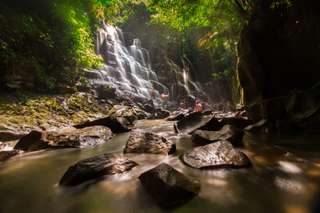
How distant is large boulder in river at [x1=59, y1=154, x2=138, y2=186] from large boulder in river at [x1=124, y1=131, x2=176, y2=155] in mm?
851

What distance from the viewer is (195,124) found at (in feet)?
24.9

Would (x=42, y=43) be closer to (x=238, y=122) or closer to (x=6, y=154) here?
(x=6, y=154)

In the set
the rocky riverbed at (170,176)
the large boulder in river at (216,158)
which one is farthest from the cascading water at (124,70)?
the large boulder in river at (216,158)

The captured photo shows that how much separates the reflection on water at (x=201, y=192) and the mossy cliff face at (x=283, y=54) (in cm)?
320

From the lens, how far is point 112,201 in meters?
2.60

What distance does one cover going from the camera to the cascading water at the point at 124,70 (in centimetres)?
1796

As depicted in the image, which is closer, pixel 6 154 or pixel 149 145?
pixel 149 145

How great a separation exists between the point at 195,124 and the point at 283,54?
3.55 m

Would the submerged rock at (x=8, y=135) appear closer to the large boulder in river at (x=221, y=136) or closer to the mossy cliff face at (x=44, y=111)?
the mossy cliff face at (x=44, y=111)

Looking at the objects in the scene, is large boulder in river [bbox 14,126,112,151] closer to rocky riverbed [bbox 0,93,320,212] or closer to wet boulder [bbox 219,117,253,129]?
rocky riverbed [bbox 0,93,320,212]

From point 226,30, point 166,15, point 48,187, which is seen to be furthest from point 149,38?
point 48,187

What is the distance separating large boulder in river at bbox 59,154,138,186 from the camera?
10.4ft

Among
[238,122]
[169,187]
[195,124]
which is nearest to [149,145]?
[169,187]

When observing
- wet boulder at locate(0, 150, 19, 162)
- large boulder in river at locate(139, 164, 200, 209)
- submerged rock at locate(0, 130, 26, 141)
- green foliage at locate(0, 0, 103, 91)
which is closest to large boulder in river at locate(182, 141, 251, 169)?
large boulder in river at locate(139, 164, 200, 209)
